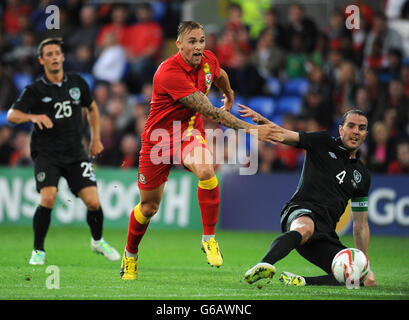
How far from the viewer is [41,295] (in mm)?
6531

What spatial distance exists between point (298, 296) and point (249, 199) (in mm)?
7288

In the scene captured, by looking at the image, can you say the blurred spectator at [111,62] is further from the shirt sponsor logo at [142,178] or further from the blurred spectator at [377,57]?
the shirt sponsor logo at [142,178]

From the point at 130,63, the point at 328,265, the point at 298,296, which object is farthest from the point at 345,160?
the point at 130,63

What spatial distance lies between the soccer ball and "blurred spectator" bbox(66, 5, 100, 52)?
38.8 ft

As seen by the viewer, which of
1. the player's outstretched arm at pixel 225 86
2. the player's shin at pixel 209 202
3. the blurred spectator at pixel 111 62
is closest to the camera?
the player's shin at pixel 209 202

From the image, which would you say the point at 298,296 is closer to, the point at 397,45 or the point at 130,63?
the point at 397,45

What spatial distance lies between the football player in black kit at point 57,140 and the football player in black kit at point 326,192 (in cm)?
288

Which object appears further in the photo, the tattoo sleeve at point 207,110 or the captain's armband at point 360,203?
the captain's armband at point 360,203

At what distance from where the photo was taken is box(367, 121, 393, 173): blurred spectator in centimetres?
1375

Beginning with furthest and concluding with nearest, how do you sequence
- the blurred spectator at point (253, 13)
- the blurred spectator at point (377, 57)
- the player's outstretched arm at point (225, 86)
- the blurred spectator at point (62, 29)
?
the blurred spectator at point (62, 29), the blurred spectator at point (253, 13), the blurred spectator at point (377, 57), the player's outstretched arm at point (225, 86)

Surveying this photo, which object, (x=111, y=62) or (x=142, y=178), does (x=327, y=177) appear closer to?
(x=142, y=178)

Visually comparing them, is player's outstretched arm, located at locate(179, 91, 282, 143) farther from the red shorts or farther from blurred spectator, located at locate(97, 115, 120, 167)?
blurred spectator, located at locate(97, 115, 120, 167)

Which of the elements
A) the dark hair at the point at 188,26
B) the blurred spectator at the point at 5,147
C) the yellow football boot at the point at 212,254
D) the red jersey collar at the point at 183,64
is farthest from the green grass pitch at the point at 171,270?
the dark hair at the point at 188,26

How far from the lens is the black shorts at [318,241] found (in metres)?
7.23
